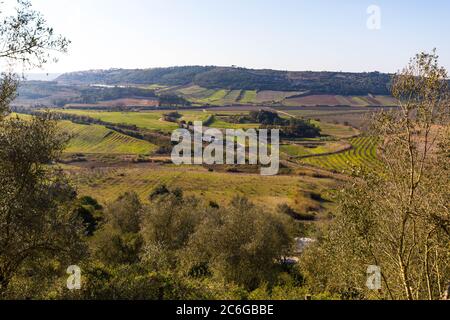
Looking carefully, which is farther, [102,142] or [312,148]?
[102,142]

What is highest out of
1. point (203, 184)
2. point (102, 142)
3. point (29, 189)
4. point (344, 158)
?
point (29, 189)

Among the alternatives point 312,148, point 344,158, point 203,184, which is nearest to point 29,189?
point 203,184

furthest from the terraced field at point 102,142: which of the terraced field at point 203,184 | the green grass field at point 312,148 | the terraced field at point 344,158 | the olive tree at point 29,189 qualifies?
the olive tree at point 29,189

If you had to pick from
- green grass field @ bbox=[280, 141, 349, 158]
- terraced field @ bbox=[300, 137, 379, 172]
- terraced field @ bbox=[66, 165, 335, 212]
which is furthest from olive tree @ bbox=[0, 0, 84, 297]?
green grass field @ bbox=[280, 141, 349, 158]

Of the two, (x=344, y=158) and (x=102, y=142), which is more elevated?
(x=102, y=142)

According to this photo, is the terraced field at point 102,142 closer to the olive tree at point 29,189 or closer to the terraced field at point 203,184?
the terraced field at point 203,184

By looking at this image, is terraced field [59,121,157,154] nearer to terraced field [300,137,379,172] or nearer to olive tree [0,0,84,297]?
terraced field [300,137,379,172]

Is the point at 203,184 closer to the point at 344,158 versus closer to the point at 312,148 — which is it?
the point at 344,158
